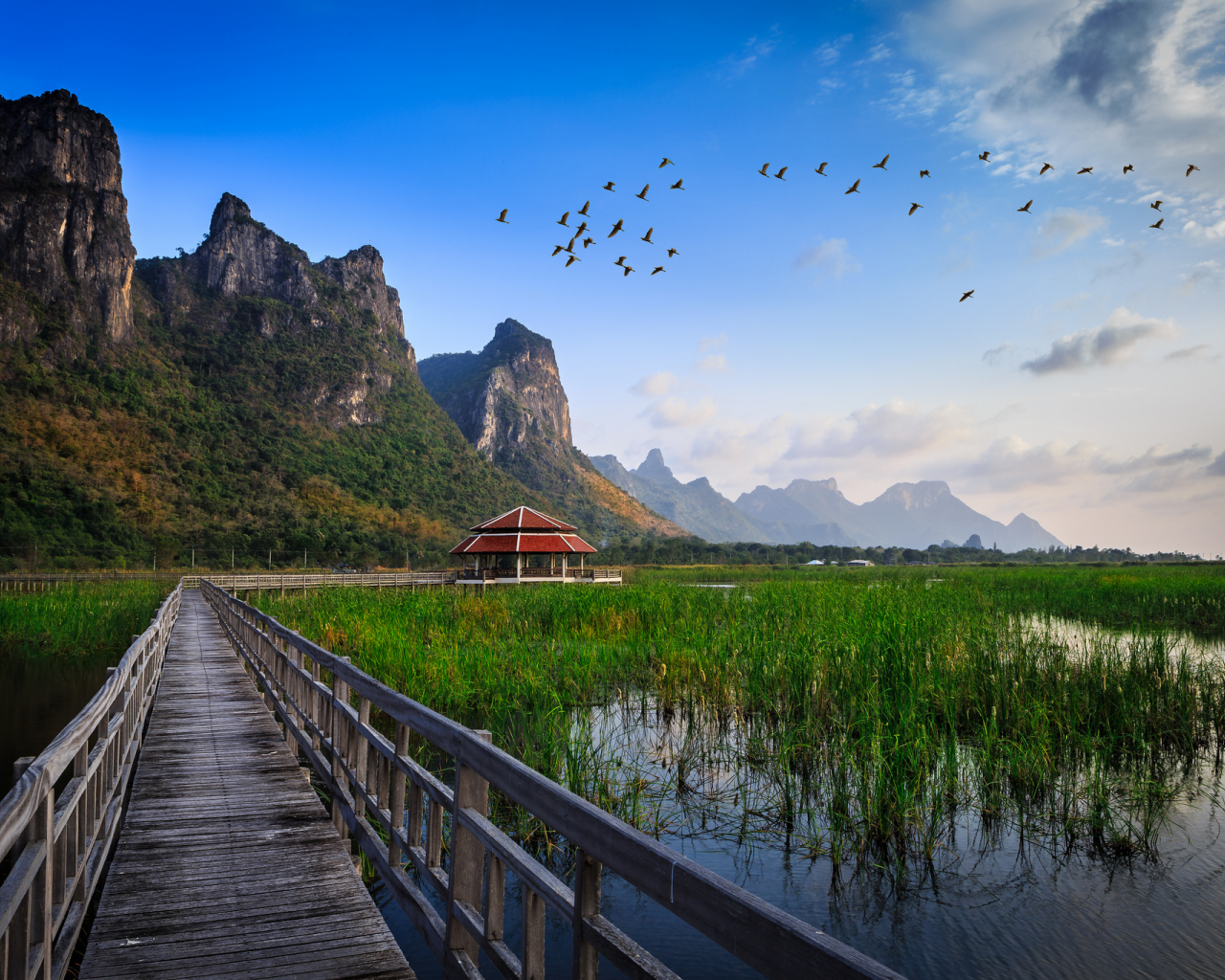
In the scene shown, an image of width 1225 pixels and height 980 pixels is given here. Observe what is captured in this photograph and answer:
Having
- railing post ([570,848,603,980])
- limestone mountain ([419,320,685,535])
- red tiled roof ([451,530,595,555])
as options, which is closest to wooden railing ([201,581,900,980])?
railing post ([570,848,603,980])

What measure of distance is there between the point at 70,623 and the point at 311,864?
17689 millimetres

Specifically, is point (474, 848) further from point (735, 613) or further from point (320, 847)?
point (735, 613)

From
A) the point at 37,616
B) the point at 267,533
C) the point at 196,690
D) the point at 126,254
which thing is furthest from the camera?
the point at 126,254

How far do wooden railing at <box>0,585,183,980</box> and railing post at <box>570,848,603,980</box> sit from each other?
136 centimetres

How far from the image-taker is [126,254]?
7544 cm

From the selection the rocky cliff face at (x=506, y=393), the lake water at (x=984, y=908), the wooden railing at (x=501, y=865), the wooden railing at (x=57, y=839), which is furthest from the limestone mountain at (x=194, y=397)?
the lake water at (x=984, y=908)

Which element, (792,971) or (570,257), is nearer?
(792,971)

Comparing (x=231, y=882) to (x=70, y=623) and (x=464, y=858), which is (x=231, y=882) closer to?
(x=464, y=858)

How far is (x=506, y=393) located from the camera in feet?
443

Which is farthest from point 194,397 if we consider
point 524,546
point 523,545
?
point 524,546

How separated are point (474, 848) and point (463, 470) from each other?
304 ft

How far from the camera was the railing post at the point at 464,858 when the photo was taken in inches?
101

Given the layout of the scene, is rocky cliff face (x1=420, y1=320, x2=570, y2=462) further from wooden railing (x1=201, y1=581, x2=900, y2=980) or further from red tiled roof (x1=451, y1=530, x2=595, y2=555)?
wooden railing (x1=201, y1=581, x2=900, y2=980)

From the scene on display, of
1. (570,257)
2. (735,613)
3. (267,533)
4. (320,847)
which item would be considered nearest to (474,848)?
(320,847)
